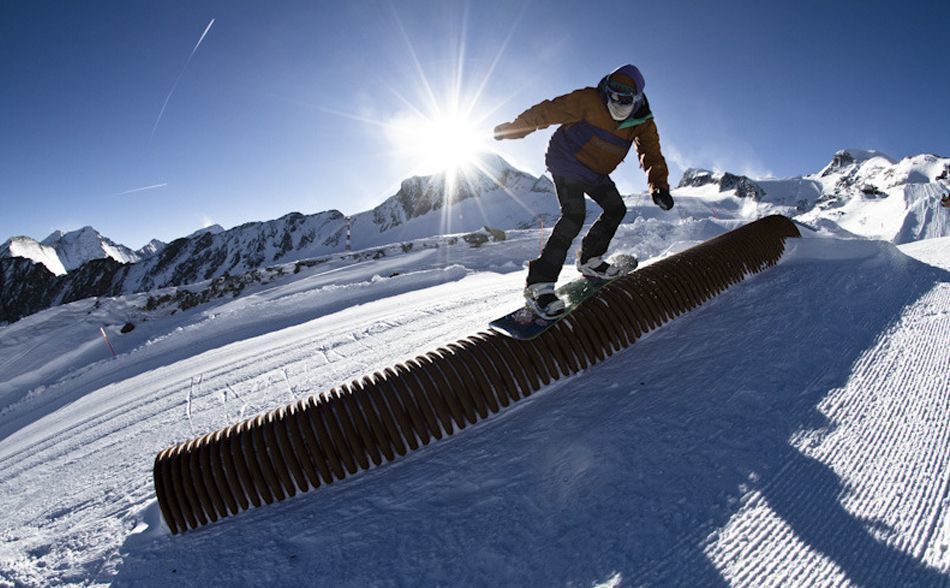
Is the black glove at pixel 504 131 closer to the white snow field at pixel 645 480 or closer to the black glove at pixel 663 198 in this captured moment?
the black glove at pixel 663 198

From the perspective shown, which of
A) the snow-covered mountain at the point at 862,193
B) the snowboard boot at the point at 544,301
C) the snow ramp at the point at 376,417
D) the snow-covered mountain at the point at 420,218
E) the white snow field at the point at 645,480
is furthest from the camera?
the snow-covered mountain at the point at 420,218

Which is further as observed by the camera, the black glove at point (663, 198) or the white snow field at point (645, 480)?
the black glove at point (663, 198)

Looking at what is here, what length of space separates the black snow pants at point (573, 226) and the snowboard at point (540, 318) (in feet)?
0.85

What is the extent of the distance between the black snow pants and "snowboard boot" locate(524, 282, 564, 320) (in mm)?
99

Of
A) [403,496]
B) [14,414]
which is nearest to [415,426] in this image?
[403,496]

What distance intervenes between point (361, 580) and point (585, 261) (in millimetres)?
3423

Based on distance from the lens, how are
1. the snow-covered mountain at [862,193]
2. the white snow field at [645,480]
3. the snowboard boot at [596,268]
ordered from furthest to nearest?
the snow-covered mountain at [862,193]
the snowboard boot at [596,268]
the white snow field at [645,480]

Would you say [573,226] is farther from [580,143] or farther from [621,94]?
[621,94]

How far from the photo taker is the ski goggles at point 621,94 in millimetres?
3650

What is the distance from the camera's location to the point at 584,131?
12.9 feet

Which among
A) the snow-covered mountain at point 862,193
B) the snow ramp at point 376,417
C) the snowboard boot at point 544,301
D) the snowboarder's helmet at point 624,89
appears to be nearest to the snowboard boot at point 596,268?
the snow ramp at point 376,417

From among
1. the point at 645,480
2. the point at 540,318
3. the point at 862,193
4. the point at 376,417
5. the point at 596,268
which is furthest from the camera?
the point at 862,193

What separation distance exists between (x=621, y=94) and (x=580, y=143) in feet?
1.63

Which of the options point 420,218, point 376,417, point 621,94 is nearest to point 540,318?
point 376,417
